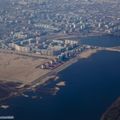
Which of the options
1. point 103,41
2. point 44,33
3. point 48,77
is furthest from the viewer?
point 44,33

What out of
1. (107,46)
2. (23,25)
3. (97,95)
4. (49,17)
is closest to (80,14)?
(49,17)

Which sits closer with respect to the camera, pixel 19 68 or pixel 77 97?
pixel 77 97

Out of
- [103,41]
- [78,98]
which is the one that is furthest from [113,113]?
[103,41]

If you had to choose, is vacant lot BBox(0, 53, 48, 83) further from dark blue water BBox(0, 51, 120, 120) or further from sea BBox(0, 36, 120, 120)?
dark blue water BBox(0, 51, 120, 120)

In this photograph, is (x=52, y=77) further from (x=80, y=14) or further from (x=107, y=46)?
(x=80, y=14)

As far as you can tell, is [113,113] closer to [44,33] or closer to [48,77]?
[48,77]
